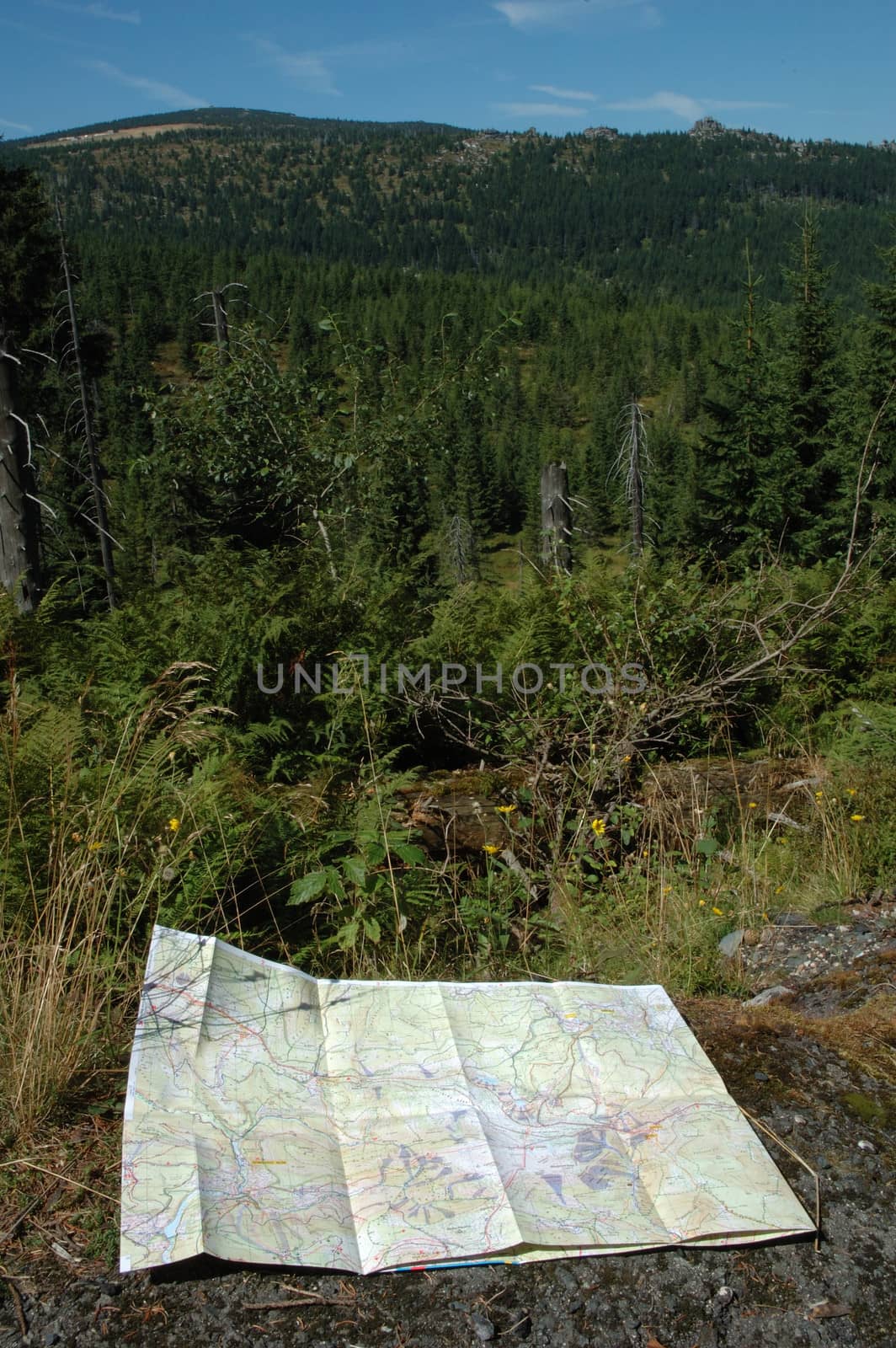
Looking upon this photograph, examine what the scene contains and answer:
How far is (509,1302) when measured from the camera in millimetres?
1888

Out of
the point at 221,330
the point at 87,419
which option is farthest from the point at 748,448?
the point at 221,330

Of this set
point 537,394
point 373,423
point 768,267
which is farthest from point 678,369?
point 373,423

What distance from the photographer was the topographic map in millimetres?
2006

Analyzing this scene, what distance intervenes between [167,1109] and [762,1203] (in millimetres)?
1430

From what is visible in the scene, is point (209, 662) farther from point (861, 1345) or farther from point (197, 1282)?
point (861, 1345)

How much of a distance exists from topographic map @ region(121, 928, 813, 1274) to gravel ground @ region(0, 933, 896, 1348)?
0.05 m

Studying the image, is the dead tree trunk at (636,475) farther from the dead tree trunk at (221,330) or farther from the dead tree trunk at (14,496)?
the dead tree trunk at (14,496)

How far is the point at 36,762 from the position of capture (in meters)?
3.25

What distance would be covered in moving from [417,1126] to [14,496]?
726cm

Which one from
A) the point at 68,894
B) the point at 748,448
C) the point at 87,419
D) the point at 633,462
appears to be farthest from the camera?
the point at 748,448

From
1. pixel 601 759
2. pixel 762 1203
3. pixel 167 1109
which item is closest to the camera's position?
pixel 762 1203

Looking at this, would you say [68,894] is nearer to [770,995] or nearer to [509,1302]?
[509,1302]

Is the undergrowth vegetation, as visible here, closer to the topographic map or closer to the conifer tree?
the topographic map

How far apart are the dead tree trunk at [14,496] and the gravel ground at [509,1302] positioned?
6.85 meters
